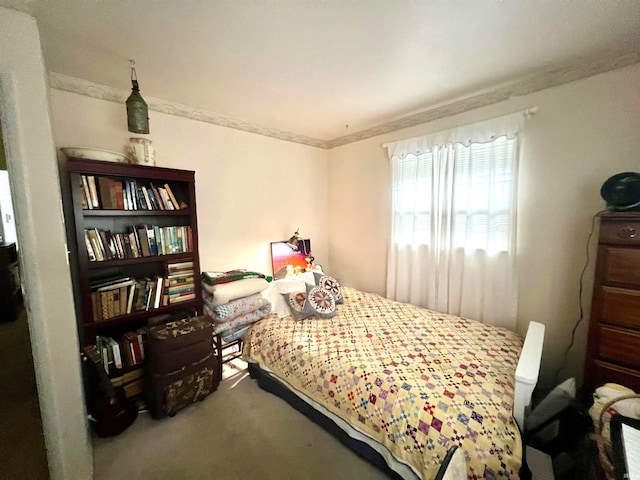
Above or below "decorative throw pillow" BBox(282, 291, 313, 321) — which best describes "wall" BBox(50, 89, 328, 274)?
above

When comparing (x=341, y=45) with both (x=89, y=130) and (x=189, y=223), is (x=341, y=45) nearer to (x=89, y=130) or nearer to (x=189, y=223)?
(x=189, y=223)

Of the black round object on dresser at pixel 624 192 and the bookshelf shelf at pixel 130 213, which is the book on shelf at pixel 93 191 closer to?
the bookshelf shelf at pixel 130 213

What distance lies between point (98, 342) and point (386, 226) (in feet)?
9.46

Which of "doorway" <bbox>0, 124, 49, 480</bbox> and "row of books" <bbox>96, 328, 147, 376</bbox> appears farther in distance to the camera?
"row of books" <bbox>96, 328, 147, 376</bbox>

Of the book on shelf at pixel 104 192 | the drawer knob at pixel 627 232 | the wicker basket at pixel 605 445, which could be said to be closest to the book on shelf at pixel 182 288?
the book on shelf at pixel 104 192

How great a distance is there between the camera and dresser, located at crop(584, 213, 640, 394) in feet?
4.75

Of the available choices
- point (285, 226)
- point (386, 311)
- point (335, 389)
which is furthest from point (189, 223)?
point (386, 311)

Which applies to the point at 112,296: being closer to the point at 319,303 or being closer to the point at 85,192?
the point at 85,192

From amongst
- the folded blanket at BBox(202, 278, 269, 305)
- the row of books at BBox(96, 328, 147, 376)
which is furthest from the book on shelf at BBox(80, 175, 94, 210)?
the folded blanket at BBox(202, 278, 269, 305)

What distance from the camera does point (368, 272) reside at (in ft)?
10.9

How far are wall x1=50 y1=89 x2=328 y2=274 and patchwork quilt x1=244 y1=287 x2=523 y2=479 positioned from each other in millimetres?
1027

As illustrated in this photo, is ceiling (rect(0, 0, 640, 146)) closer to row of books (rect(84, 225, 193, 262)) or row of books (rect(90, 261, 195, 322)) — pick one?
row of books (rect(84, 225, 193, 262))

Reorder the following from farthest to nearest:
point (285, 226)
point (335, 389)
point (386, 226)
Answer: point (285, 226) → point (386, 226) → point (335, 389)

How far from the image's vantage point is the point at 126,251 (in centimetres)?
195
